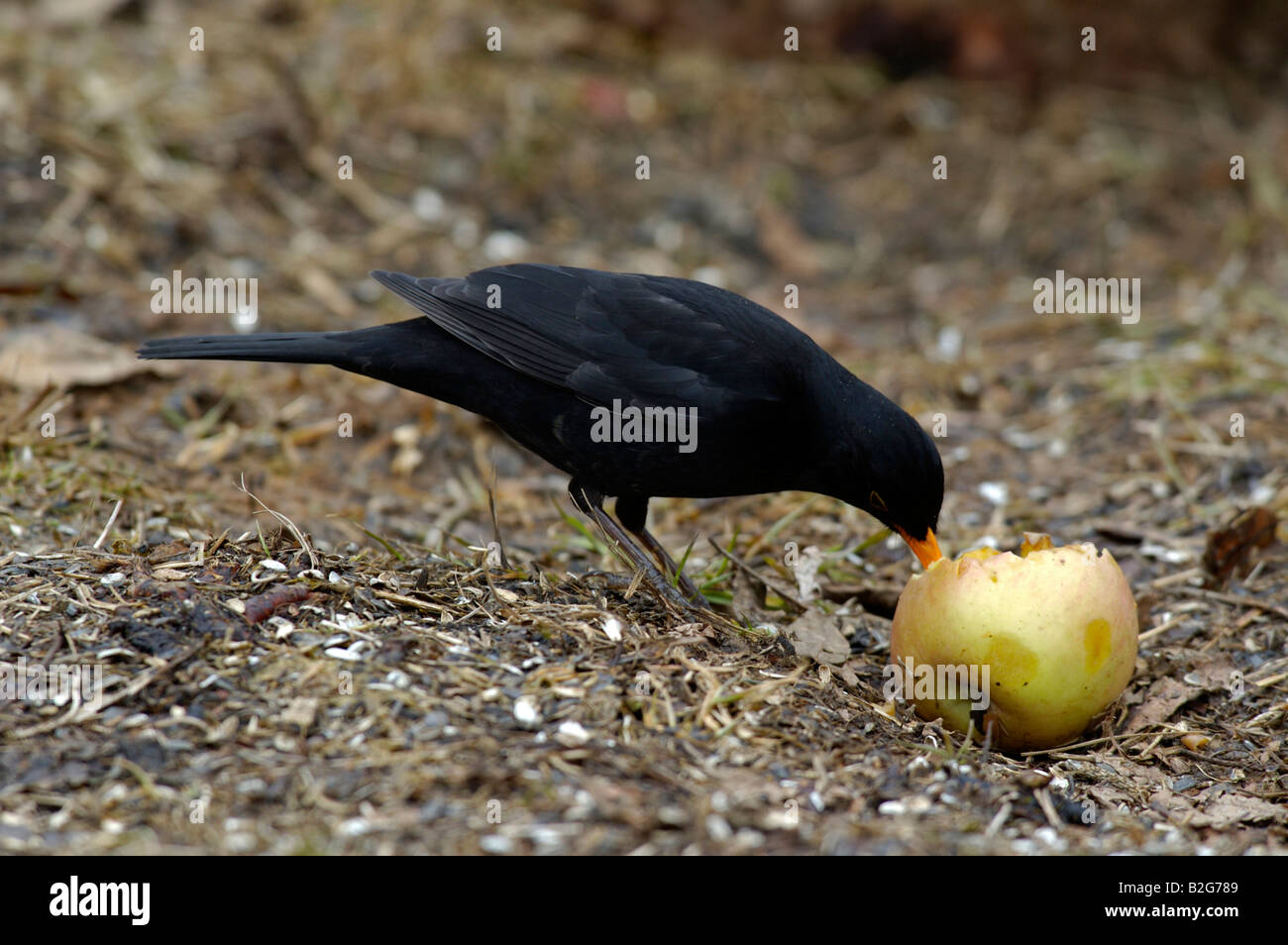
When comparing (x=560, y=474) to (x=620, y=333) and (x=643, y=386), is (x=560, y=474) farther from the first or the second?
(x=643, y=386)

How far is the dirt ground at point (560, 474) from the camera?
10.5ft

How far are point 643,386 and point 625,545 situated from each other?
0.56m

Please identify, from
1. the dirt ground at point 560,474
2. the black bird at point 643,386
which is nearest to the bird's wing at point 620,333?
the black bird at point 643,386

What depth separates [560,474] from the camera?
6.04 meters

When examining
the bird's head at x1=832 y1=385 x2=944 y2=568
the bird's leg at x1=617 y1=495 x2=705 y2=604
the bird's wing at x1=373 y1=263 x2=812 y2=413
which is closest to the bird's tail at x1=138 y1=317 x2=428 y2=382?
the bird's wing at x1=373 y1=263 x2=812 y2=413

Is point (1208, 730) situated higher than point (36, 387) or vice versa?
point (36, 387)

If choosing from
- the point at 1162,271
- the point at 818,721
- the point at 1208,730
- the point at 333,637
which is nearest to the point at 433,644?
the point at 333,637

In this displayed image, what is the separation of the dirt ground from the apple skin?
0.55 ft

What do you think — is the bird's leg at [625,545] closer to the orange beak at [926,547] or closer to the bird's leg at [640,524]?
the bird's leg at [640,524]

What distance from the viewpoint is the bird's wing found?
4.37 meters

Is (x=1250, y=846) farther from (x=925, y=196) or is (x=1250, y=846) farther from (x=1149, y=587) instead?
(x=925, y=196)

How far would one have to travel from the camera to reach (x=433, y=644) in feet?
11.9

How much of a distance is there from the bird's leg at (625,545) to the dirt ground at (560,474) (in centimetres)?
7

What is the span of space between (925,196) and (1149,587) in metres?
4.74
